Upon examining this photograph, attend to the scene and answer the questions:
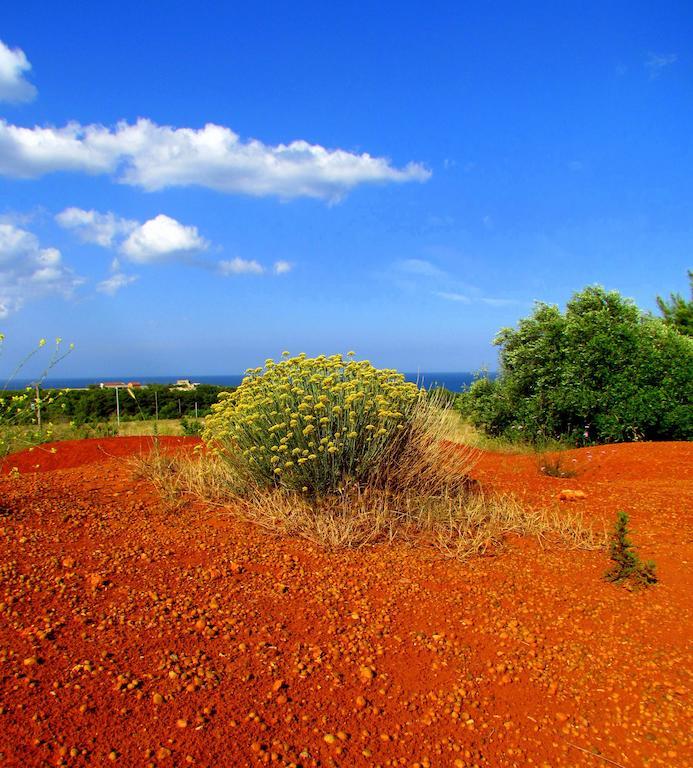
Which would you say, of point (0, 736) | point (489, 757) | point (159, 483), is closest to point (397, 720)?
point (489, 757)

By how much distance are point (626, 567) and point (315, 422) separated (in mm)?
2600

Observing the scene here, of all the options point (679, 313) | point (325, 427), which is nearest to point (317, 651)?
point (325, 427)

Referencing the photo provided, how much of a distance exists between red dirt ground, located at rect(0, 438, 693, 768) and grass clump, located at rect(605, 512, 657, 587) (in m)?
0.10

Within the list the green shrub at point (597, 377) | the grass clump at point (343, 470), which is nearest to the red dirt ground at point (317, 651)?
the grass clump at point (343, 470)

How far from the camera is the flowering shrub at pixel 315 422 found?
16.9 feet

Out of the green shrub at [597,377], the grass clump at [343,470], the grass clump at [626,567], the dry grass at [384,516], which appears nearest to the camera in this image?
the grass clump at [626,567]

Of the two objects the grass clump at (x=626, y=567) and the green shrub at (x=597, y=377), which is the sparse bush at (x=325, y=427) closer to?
the grass clump at (x=626, y=567)

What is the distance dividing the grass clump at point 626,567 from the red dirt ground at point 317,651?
10 cm

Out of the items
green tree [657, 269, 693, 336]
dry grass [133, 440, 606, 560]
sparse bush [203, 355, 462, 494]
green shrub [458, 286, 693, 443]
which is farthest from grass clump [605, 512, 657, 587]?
green tree [657, 269, 693, 336]

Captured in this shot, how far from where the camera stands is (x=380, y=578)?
13.2ft

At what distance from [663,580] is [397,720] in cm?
250

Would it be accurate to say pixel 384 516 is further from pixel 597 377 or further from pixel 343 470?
pixel 597 377

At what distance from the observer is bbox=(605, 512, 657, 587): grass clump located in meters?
4.11

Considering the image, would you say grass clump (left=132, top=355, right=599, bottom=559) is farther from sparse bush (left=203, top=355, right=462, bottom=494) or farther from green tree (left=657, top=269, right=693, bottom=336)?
green tree (left=657, top=269, right=693, bottom=336)
